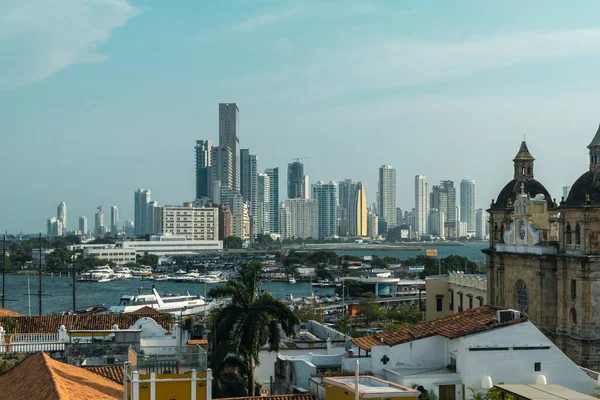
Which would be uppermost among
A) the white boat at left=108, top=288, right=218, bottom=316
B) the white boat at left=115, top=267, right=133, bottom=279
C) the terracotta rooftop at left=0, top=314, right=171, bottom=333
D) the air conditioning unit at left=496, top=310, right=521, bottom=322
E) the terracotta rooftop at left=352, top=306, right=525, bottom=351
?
the air conditioning unit at left=496, top=310, right=521, bottom=322

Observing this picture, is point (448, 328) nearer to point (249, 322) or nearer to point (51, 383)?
point (249, 322)

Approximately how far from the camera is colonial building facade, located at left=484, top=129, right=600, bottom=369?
92.8 ft

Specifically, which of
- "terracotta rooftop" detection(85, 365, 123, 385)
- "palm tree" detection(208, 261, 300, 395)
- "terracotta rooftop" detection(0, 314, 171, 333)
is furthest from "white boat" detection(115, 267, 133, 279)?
"terracotta rooftop" detection(85, 365, 123, 385)

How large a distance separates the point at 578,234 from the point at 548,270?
2.18m

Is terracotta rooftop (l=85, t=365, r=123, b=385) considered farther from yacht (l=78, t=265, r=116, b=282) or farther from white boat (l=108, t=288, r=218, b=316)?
yacht (l=78, t=265, r=116, b=282)

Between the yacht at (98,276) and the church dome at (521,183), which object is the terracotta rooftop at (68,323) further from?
the yacht at (98,276)

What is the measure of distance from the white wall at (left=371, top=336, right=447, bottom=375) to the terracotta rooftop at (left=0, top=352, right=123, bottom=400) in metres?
5.50

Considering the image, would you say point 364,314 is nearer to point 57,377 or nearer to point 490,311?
point 490,311

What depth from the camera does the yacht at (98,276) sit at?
449ft

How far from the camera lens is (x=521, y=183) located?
37125 millimetres

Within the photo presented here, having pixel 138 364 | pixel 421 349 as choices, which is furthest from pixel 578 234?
pixel 138 364

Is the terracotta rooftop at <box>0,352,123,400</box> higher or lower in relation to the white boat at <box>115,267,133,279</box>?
higher

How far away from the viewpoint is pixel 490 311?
67.8 feet

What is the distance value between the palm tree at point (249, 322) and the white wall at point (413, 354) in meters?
3.52
